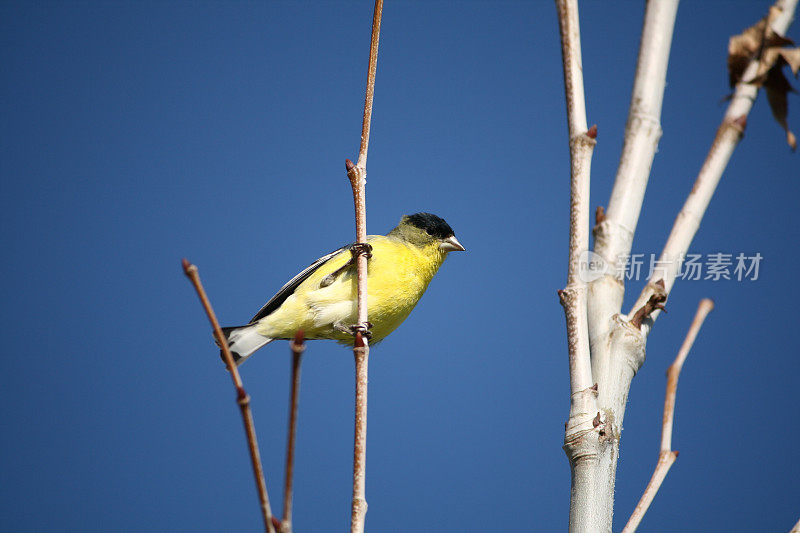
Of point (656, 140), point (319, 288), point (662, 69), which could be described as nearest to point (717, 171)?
point (656, 140)

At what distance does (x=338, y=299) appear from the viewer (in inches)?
164

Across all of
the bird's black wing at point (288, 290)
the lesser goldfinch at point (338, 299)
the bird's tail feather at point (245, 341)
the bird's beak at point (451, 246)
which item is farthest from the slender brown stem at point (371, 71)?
the bird's beak at point (451, 246)

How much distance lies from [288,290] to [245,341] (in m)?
0.47

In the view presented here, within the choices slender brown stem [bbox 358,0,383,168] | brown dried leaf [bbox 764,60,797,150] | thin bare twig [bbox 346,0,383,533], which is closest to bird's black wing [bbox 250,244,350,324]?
thin bare twig [bbox 346,0,383,533]

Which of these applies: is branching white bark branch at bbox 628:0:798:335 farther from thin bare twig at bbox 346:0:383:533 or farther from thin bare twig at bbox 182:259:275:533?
thin bare twig at bbox 182:259:275:533

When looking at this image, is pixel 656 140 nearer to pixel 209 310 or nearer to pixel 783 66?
pixel 783 66

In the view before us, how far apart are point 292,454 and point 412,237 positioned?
4.22 m

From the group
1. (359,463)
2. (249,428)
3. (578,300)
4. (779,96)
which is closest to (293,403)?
(249,428)

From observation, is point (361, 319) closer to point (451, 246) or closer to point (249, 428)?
point (249, 428)

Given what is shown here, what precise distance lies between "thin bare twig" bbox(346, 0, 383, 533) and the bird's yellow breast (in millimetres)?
2146

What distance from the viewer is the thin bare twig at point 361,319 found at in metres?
1.28

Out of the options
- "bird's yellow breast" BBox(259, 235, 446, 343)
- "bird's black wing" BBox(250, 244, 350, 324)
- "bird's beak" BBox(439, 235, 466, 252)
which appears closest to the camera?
"bird's yellow breast" BBox(259, 235, 446, 343)

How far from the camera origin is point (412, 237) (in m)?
5.01

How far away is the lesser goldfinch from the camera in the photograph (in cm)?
417
